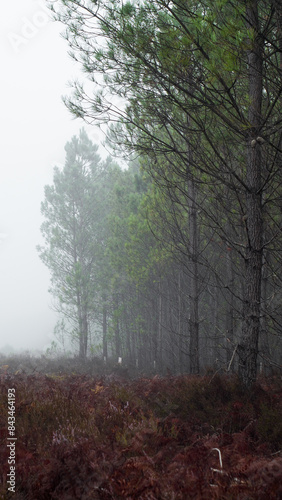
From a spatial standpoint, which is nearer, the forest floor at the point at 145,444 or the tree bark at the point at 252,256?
the forest floor at the point at 145,444

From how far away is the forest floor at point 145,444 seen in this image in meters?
2.21

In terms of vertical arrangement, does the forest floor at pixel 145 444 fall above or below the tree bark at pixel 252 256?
below

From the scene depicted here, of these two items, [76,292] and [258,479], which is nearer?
[258,479]

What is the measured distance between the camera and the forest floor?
2.21m

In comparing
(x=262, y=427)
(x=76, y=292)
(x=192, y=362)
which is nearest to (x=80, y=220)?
(x=76, y=292)

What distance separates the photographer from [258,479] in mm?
2088

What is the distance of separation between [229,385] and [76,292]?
1488 centimetres

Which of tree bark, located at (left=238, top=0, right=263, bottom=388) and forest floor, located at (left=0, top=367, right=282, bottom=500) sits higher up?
tree bark, located at (left=238, top=0, right=263, bottom=388)

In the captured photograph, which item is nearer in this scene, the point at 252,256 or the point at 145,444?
the point at 145,444

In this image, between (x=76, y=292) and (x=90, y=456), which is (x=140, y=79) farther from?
(x=76, y=292)

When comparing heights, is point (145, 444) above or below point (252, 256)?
below

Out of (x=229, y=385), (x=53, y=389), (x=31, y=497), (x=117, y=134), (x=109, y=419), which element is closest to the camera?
(x=31, y=497)

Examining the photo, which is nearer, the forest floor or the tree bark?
the forest floor

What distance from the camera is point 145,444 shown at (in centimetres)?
338
